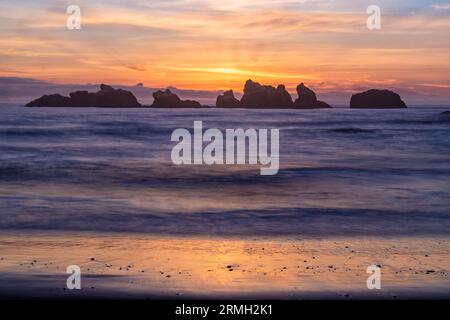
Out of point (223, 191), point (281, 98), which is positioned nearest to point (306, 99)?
point (281, 98)

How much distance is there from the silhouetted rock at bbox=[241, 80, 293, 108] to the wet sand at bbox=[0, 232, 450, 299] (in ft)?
275

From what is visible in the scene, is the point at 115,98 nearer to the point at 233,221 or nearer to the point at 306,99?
the point at 306,99

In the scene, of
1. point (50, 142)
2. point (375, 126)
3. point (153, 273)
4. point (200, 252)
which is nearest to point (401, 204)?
point (200, 252)

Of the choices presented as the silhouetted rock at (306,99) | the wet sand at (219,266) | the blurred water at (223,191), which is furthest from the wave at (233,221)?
the silhouetted rock at (306,99)

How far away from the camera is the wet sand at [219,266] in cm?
562

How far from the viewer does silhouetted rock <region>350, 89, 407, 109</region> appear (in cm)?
8925

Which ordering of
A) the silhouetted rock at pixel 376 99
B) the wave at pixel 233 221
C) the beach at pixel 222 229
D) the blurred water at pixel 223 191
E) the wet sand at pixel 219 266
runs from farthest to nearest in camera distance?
the silhouetted rock at pixel 376 99, the blurred water at pixel 223 191, the wave at pixel 233 221, the beach at pixel 222 229, the wet sand at pixel 219 266

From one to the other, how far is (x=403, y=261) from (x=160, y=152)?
21331 mm

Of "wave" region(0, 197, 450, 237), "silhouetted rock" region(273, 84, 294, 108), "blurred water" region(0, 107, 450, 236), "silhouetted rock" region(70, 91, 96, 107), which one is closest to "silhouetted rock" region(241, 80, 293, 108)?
"silhouetted rock" region(273, 84, 294, 108)

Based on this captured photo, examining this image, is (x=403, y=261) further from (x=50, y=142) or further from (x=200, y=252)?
(x=50, y=142)

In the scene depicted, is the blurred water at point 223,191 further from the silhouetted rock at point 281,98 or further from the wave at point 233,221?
the silhouetted rock at point 281,98

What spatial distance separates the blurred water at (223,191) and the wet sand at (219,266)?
0.88m

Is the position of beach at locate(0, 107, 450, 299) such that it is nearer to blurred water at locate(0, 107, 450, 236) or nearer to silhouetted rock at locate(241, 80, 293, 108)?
blurred water at locate(0, 107, 450, 236)
